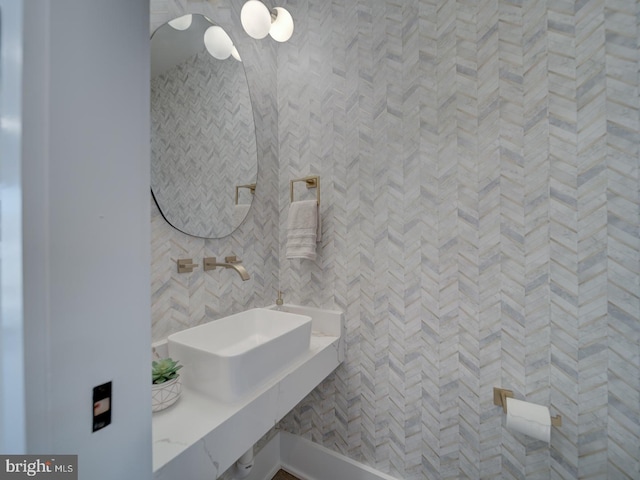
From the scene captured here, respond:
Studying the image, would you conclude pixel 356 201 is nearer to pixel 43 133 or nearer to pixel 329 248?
pixel 329 248

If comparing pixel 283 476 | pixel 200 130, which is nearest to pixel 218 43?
pixel 200 130

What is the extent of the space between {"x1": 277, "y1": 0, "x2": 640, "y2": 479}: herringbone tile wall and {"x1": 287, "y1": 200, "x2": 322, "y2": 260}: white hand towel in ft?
0.32

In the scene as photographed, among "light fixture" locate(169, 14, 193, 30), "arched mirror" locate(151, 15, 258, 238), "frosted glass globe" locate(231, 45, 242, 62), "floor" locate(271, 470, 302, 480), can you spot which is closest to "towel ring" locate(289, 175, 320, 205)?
"arched mirror" locate(151, 15, 258, 238)

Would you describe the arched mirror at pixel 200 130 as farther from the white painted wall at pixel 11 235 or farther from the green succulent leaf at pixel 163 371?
the white painted wall at pixel 11 235

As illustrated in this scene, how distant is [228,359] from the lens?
851 mm

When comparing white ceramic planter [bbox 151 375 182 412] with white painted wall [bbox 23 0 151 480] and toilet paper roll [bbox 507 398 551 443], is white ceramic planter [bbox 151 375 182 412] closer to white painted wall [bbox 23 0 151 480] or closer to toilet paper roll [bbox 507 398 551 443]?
white painted wall [bbox 23 0 151 480]

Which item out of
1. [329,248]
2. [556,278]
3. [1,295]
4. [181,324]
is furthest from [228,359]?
[556,278]

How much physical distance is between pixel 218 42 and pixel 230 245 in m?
1.00

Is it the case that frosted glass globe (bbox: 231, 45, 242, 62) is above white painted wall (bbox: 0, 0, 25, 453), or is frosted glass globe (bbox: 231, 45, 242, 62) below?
above

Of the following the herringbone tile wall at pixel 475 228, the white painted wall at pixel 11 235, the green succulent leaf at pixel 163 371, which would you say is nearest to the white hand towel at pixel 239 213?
the herringbone tile wall at pixel 475 228

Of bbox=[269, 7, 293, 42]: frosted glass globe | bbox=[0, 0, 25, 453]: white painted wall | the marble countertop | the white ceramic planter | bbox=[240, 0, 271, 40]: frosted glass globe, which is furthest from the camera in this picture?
bbox=[269, 7, 293, 42]: frosted glass globe

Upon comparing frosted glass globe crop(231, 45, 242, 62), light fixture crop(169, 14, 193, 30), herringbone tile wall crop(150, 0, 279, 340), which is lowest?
herringbone tile wall crop(150, 0, 279, 340)

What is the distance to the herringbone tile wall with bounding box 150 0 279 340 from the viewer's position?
108 centimetres

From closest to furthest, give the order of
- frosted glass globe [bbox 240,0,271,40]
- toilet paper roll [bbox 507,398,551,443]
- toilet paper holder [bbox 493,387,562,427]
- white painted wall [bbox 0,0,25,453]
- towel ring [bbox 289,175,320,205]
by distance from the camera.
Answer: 1. white painted wall [bbox 0,0,25,453]
2. toilet paper roll [bbox 507,398,551,443]
3. toilet paper holder [bbox 493,387,562,427]
4. frosted glass globe [bbox 240,0,271,40]
5. towel ring [bbox 289,175,320,205]
